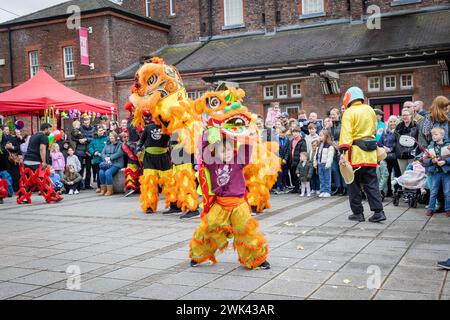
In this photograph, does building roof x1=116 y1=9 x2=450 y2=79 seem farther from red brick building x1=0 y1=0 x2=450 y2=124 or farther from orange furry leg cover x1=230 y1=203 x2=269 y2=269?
orange furry leg cover x1=230 y1=203 x2=269 y2=269

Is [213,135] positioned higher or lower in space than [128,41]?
lower

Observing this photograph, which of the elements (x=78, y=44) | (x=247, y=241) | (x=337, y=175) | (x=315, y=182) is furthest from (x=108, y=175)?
(x=78, y=44)

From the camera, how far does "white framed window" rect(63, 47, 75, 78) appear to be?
27.5 meters

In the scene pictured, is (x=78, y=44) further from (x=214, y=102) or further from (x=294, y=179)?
(x=214, y=102)

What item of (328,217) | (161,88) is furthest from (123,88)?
(328,217)

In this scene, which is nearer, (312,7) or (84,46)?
(312,7)

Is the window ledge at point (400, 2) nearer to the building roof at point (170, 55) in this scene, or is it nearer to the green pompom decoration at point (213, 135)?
the building roof at point (170, 55)

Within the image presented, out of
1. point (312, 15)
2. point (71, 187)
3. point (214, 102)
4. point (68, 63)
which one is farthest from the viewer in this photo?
point (68, 63)

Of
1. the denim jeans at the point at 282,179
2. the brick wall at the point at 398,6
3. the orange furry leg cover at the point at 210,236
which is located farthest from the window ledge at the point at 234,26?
the orange furry leg cover at the point at 210,236

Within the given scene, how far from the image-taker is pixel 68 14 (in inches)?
1052

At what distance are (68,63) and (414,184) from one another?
22.9 metres
